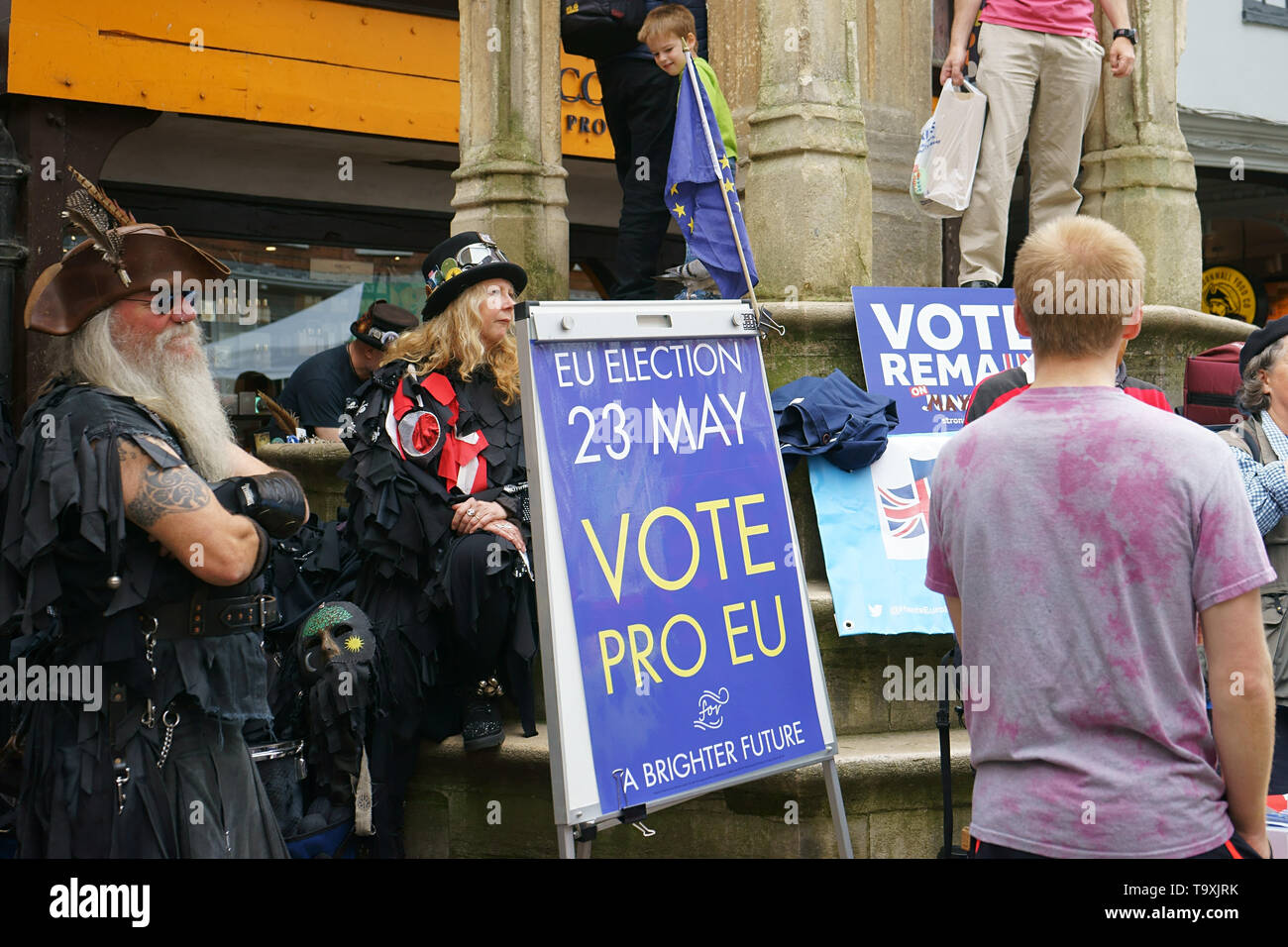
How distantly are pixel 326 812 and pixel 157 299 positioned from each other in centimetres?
181

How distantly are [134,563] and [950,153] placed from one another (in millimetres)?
3969

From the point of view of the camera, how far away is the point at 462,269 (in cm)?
468

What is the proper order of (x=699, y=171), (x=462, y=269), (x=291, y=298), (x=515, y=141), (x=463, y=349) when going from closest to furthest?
1. (x=463, y=349)
2. (x=462, y=269)
3. (x=699, y=171)
4. (x=515, y=141)
5. (x=291, y=298)

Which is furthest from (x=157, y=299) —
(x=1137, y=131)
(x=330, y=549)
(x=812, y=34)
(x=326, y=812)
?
(x=1137, y=131)

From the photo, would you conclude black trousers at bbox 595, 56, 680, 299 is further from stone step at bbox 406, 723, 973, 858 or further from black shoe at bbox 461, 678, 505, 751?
stone step at bbox 406, 723, 973, 858

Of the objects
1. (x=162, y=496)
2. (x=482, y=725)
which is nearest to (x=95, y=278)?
(x=162, y=496)

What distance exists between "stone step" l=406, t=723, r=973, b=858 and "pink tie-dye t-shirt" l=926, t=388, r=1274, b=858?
190 centimetres

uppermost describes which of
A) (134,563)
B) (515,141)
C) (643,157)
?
(515,141)

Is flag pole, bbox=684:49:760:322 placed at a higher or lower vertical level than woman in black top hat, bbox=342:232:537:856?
higher

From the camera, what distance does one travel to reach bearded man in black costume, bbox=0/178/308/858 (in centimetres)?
288

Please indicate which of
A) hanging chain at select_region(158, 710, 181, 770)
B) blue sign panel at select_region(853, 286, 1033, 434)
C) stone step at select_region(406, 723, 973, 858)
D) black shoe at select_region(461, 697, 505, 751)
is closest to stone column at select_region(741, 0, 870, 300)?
blue sign panel at select_region(853, 286, 1033, 434)

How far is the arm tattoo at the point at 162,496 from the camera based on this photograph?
286 centimetres

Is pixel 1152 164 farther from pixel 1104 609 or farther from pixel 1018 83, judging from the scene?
pixel 1104 609
